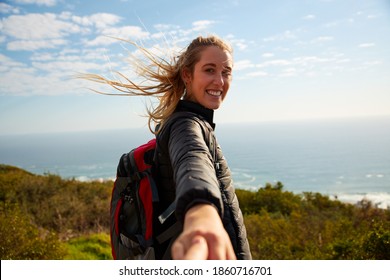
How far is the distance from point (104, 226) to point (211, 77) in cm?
827

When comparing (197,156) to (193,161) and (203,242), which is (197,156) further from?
(203,242)

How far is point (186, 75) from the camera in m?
1.87

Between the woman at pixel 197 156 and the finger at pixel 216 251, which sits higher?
the woman at pixel 197 156

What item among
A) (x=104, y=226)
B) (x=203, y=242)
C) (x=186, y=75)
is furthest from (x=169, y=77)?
(x=104, y=226)

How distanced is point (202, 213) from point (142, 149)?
35.1 inches

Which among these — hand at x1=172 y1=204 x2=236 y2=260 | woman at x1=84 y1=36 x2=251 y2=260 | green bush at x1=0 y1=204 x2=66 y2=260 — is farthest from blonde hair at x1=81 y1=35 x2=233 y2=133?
green bush at x1=0 y1=204 x2=66 y2=260

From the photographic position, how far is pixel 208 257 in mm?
553

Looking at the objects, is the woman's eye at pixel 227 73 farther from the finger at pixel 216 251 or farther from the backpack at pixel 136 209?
the finger at pixel 216 251

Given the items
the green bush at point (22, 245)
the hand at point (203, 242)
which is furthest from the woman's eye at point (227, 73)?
the green bush at point (22, 245)

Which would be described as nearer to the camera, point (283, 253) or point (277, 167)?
point (283, 253)

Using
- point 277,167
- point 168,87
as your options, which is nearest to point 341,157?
point 277,167

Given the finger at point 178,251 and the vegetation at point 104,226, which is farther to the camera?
the vegetation at point 104,226

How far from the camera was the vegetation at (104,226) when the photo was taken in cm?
463

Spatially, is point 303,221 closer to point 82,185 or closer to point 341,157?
point 82,185
